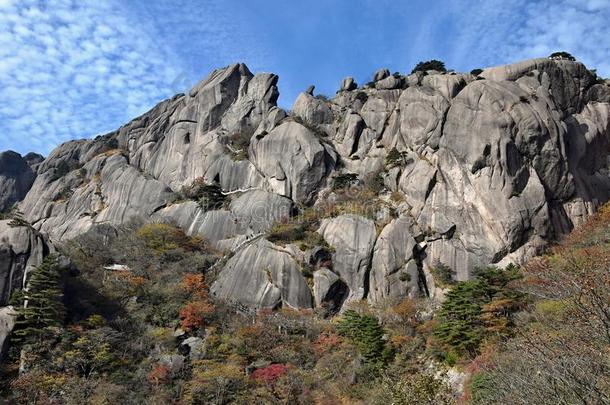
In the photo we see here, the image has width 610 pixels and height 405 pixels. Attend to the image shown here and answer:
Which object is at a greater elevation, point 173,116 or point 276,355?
point 173,116

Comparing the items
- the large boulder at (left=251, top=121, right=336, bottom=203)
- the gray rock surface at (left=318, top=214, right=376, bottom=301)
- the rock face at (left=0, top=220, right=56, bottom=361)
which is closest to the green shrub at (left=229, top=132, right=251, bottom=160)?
the large boulder at (left=251, top=121, right=336, bottom=203)

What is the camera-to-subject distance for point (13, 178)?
87.3m

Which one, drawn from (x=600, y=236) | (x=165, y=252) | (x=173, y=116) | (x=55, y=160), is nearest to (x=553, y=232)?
(x=600, y=236)

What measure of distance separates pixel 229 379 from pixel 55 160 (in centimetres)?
6765

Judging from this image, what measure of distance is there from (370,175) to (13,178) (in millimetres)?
67852

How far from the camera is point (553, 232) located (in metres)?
42.1

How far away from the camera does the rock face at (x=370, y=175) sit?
42625mm

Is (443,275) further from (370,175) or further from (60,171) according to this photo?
(60,171)

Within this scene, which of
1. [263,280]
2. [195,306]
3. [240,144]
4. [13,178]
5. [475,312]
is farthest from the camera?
[13,178]

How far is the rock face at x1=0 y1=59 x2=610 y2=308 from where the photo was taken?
42.6m

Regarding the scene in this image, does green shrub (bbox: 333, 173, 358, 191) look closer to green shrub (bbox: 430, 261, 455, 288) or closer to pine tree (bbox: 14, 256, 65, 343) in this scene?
green shrub (bbox: 430, 261, 455, 288)

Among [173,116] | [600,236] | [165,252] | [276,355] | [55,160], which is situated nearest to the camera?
[276,355]

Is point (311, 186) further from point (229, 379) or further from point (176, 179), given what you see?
point (229, 379)

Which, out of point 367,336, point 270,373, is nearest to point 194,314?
point 270,373
